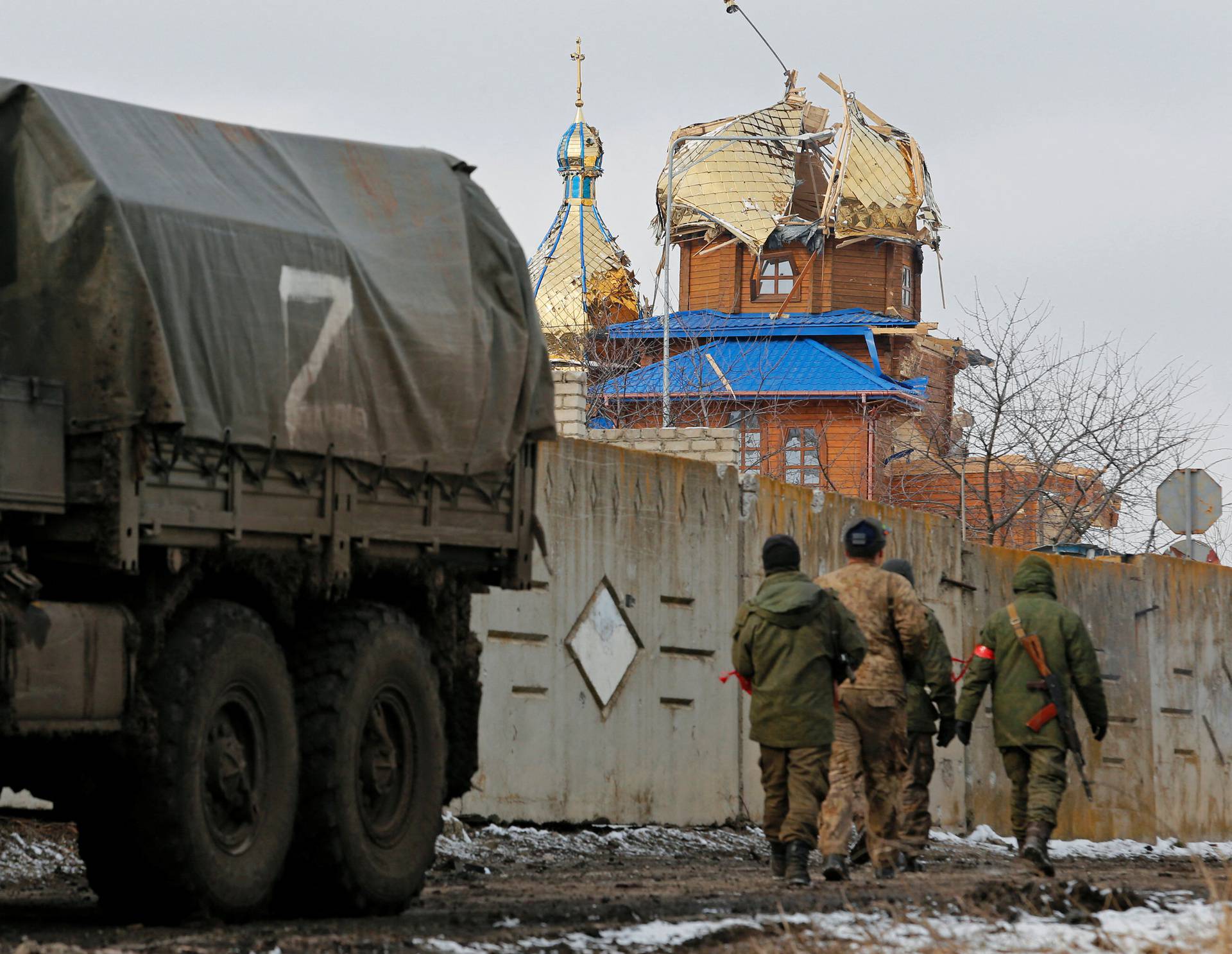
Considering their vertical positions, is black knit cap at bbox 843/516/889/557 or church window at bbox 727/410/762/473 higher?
church window at bbox 727/410/762/473

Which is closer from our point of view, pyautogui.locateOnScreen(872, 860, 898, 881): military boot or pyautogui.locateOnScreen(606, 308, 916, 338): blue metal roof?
pyautogui.locateOnScreen(872, 860, 898, 881): military boot

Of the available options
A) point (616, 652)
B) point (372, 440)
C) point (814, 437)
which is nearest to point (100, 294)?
point (372, 440)

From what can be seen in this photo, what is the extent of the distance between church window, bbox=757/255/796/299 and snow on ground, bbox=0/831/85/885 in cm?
4544

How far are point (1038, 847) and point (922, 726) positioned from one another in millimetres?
2241

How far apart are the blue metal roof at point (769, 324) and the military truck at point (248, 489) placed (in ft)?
138

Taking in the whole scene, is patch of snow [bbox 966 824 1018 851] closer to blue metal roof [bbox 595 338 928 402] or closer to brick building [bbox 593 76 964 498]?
blue metal roof [bbox 595 338 928 402]

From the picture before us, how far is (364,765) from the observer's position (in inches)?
398

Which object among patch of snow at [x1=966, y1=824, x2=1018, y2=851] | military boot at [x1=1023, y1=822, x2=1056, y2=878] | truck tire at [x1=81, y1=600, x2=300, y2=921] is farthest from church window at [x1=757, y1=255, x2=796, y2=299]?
truck tire at [x1=81, y1=600, x2=300, y2=921]

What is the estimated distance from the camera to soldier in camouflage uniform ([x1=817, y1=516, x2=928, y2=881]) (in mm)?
12750

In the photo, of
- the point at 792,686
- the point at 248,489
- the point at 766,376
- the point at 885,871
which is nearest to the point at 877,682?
the point at 885,871

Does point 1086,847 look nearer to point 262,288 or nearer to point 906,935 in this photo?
point 906,935

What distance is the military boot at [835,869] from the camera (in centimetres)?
1184

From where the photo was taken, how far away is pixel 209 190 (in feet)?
30.4

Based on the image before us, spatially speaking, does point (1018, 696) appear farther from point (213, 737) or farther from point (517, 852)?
point (213, 737)
